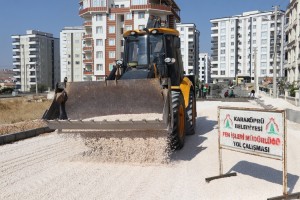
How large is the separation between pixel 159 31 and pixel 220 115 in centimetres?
356

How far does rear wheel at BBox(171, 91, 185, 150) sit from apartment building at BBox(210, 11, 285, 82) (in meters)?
91.0

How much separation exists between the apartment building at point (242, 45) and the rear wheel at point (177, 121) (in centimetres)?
9099

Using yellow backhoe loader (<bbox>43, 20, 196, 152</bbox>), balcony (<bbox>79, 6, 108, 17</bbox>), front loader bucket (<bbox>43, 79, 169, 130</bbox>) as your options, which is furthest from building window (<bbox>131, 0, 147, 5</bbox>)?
front loader bucket (<bbox>43, 79, 169, 130</bbox>)

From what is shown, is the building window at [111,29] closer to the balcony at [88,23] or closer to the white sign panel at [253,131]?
the balcony at [88,23]

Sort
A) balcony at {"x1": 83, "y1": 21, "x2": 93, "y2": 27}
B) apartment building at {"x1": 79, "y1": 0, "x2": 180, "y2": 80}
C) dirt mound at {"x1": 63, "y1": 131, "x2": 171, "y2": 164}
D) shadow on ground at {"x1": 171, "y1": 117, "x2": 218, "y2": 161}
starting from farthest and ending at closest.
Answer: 1. balcony at {"x1": 83, "y1": 21, "x2": 93, "y2": 27}
2. apartment building at {"x1": 79, "y1": 0, "x2": 180, "y2": 80}
3. shadow on ground at {"x1": 171, "y1": 117, "x2": 218, "y2": 161}
4. dirt mound at {"x1": 63, "y1": 131, "x2": 171, "y2": 164}

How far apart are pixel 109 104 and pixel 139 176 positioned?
2050mm

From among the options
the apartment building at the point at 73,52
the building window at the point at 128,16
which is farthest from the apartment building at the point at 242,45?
the building window at the point at 128,16

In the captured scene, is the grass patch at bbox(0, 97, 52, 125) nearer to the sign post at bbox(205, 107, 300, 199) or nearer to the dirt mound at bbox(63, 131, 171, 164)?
the dirt mound at bbox(63, 131, 171, 164)

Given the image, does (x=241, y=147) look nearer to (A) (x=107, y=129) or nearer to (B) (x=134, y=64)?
(A) (x=107, y=129)

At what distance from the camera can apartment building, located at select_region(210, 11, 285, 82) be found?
97062 mm

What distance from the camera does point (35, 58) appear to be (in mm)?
112938

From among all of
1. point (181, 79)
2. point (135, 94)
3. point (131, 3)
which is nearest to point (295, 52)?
point (131, 3)

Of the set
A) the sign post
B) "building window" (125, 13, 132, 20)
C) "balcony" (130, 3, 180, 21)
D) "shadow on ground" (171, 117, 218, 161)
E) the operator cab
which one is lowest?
"shadow on ground" (171, 117, 218, 161)

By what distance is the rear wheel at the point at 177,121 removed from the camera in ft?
24.3
